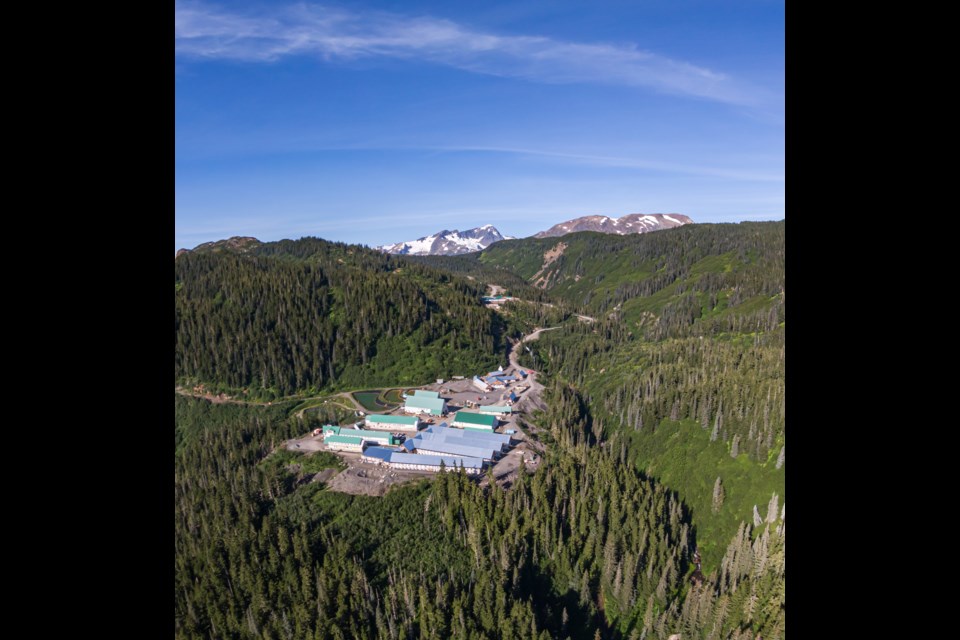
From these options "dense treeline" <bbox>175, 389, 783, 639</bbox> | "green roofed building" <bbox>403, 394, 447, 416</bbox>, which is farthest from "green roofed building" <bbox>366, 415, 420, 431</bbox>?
"dense treeline" <bbox>175, 389, 783, 639</bbox>

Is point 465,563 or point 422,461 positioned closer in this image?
point 465,563

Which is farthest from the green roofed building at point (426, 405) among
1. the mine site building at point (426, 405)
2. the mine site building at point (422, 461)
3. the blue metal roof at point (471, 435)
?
the mine site building at point (422, 461)

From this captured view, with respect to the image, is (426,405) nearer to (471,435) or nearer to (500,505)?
(471,435)

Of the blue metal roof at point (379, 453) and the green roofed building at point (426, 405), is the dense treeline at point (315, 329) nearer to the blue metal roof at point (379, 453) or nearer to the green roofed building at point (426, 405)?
the green roofed building at point (426, 405)

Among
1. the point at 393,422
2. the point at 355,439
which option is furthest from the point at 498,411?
the point at 355,439
